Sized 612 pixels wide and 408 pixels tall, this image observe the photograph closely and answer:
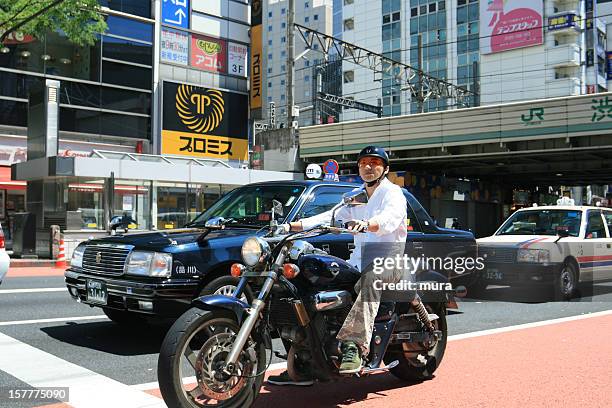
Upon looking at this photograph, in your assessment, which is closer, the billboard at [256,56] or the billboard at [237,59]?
the billboard at [256,56]

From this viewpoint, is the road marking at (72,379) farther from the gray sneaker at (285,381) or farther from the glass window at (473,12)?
the glass window at (473,12)

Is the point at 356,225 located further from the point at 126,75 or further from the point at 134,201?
the point at 126,75

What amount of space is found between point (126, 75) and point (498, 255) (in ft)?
82.0

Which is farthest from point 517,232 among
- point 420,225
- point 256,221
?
point 256,221

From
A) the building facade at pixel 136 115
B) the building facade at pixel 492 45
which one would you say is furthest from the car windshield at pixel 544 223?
the building facade at pixel 492 45

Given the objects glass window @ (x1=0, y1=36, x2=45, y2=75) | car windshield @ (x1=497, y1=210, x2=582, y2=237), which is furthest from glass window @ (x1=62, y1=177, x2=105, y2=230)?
car windshield @ (x1=497, y1=210, x2=582, y2=237)

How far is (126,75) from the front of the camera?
31.2 meters

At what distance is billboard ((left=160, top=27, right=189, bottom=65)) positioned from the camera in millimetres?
32594

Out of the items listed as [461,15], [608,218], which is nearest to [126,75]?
[608,218]

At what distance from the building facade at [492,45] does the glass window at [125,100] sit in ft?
97.1

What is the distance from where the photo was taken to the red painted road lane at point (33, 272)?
14931 mm

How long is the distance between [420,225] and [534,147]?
68.6 feet

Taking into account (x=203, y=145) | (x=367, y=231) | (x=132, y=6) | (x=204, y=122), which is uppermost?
(x=132, y=6)

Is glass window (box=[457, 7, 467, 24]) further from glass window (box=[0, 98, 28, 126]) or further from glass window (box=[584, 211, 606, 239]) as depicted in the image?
glass window (box=[584, 211, 606, 239])
